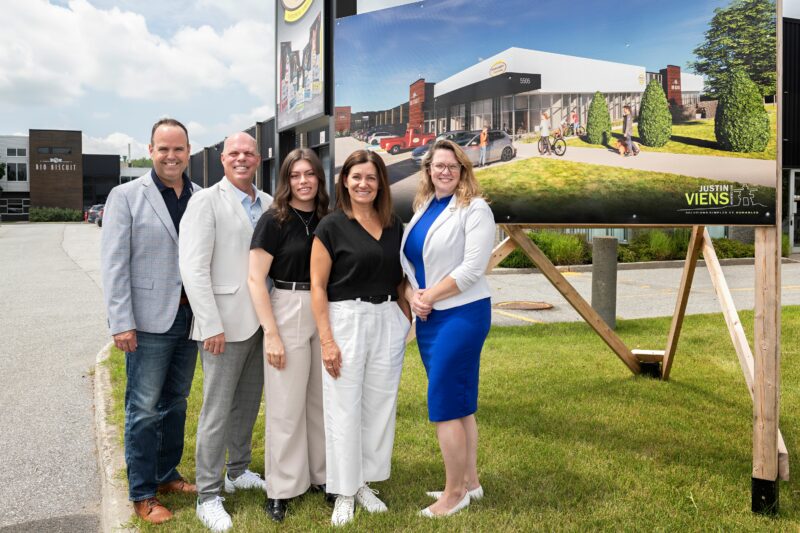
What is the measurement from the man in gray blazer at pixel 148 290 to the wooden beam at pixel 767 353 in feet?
10.9

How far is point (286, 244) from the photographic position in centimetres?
363

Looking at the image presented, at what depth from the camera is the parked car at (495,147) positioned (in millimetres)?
4910

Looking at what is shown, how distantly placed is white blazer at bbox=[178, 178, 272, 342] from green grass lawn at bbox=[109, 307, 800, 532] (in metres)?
1.08

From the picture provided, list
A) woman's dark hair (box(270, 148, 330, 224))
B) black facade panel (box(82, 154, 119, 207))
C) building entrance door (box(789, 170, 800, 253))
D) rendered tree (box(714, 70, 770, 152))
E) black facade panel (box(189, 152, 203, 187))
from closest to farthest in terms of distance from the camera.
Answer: woman's dark hair (box(270, 148, 330, 224)) → rendered tree (box(714, 70, 770, 152)) → building entrance door (box(789, 170, 800, 253)) → black facade panel (box(189, 152, 203, 187)) → black facade panel (box(82, 154, 119, 207))

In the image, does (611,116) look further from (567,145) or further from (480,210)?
(480,210)

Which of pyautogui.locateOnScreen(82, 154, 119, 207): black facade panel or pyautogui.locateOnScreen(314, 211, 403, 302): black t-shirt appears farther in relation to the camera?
pyautogui.locateOnScreen(82, 154, 119, 207): black facade panel

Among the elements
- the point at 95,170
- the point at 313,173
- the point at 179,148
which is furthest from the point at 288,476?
the point at 95,170

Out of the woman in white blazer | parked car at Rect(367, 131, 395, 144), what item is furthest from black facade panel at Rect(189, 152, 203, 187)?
the woman in white blazer

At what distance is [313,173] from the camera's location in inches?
146

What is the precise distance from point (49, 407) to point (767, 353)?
19.4ft

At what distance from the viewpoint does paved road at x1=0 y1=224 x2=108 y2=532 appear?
4.18 meters

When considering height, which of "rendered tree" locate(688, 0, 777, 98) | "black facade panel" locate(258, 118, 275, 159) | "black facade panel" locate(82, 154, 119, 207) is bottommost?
"rendered tree" locate(688, 0, 777, 98)

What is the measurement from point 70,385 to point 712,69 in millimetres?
6512

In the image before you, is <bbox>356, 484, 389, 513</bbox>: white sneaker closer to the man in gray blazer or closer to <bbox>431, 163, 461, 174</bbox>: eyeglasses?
the man in gray blazer
